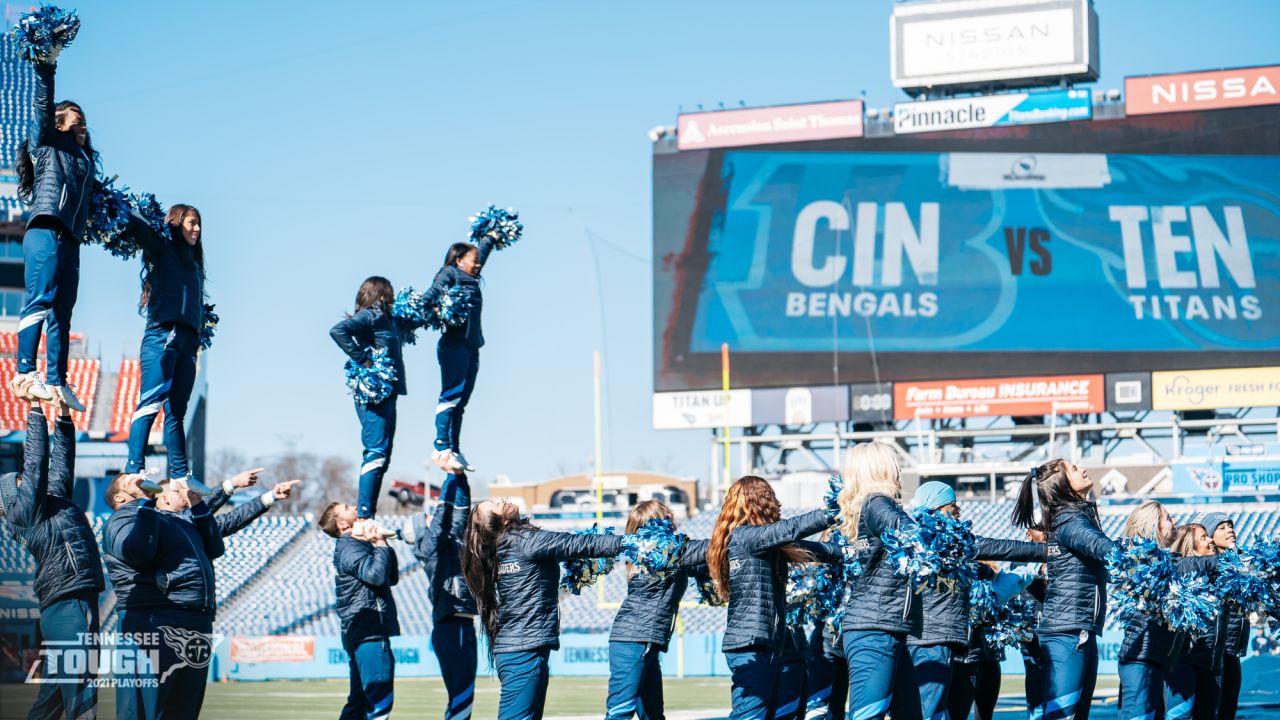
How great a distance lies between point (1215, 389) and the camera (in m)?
31.2

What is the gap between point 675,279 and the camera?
33875 mm

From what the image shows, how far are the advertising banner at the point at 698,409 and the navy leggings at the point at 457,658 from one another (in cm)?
2399

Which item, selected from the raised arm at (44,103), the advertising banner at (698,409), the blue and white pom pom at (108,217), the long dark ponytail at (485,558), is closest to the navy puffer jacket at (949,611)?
the long dark ponytail at (485,558)

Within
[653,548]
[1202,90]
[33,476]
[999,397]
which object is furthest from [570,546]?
[1202,90]

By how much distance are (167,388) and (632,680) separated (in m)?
3.07

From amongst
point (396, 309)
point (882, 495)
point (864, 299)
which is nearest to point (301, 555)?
point (864, 299)

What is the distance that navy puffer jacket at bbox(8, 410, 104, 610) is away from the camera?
7.54 meters

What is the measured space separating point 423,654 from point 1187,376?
1680 centimetres

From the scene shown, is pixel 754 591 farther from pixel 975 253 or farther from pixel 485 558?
pixel 975 253

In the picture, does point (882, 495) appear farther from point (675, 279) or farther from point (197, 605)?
point (675, 279)

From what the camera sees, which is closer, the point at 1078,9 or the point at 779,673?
the point at 779,673

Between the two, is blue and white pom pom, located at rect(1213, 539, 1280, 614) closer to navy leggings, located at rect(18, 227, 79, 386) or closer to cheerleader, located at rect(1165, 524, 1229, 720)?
cheerleader, located at rect(1165, 524, 1229, 720)

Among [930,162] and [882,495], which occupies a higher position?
[930,162]

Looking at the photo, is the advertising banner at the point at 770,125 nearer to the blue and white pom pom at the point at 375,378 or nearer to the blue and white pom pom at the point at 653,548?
the blue and white pom pom at the point at 375,378
